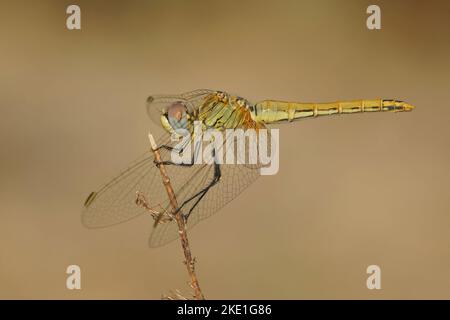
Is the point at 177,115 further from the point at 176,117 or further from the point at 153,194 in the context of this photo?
the point at 153,194

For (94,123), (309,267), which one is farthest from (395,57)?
(94,123)

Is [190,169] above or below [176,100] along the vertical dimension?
below

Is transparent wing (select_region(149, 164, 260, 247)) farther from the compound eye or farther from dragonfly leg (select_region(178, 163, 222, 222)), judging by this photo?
the compound eye

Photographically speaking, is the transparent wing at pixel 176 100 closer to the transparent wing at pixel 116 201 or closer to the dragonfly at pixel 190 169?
the dragonfly at pixel 190 169

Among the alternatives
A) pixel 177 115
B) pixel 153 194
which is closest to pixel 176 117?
pixel 177 115

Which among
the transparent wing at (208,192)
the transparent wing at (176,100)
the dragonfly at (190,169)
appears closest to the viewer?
the transparent wing at (208,192)

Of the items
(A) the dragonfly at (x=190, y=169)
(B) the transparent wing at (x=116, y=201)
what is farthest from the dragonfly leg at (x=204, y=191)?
(B) the transparent wing at (x=116, y=201)

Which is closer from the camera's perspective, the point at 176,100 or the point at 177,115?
the point at 177,115

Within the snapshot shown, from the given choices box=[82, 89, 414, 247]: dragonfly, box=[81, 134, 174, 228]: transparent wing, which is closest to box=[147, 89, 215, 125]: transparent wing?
box=[82, 89, 414, 247]: dragonfly
